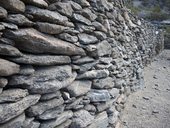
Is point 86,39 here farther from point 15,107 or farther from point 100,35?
point 15,107

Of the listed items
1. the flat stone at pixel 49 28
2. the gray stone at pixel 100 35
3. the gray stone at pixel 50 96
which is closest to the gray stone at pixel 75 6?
the flat stone at pixel 49 28

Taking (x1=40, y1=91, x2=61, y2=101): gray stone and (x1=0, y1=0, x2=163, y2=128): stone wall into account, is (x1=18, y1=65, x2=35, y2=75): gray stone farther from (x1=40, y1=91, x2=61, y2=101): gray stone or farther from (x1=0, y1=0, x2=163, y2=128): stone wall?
(x1=40, y1=91, x2=61, y2=101): gray stone

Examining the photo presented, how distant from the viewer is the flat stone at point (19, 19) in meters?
2.65

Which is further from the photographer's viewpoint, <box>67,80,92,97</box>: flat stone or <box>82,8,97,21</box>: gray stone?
<box>82,8,97,21</box>: gray stone

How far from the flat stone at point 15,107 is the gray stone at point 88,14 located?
4.95 feet

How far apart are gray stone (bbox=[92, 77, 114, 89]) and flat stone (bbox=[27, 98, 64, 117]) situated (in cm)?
115

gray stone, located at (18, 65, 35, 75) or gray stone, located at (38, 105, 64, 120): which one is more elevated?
gray stone, located at (18, 65, 35, 75)

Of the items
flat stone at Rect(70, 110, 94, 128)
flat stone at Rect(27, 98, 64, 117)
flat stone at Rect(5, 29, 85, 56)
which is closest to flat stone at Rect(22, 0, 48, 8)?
flat stone at Rect(5, 29, 85, 56)

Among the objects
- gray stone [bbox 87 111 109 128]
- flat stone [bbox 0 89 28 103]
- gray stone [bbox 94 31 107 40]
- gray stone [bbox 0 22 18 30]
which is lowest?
gray stone [bbox 87 111 109 128]

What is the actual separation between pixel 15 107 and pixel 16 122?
0.16 meters

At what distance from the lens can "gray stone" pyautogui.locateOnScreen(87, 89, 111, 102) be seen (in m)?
4.35

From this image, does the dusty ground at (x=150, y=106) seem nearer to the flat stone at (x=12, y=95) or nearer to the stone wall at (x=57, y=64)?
the stone wall at (x=57, y=64)

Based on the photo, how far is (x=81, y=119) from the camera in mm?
3973

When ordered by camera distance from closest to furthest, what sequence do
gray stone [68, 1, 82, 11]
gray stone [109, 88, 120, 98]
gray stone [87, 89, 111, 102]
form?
gray stone [68, 1, 82, 11] < gray stone [87, 89, 111, 102] < gray stone [109, 88, 120, 98]
